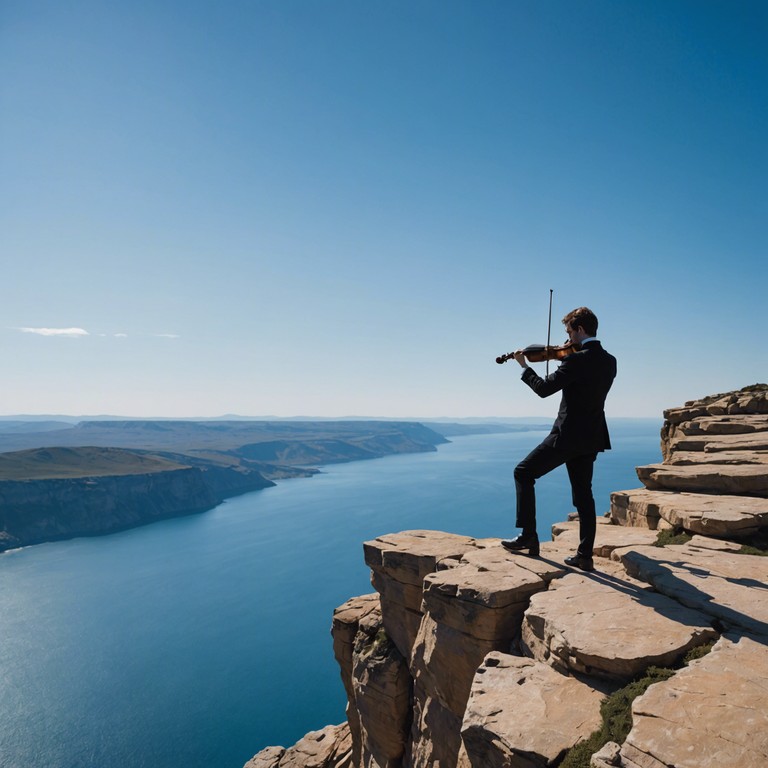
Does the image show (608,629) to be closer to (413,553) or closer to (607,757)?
(607,757)

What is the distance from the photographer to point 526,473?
Answer: 795cm

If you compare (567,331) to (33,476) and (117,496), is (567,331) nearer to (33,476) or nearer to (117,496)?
(117,496)

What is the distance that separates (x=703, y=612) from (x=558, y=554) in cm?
332

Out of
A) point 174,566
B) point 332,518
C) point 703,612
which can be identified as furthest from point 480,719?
point 332,518

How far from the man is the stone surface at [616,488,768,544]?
3.02 metres

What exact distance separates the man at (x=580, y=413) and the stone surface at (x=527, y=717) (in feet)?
8.25

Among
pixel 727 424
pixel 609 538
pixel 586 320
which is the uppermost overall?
pixel 586 320

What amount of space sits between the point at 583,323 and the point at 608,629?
4494mm

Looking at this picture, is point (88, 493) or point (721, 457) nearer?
point (721, 457)

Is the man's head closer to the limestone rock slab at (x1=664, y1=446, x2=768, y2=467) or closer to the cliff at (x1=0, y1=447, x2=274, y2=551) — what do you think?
the limestone rock slab at (x1=664, y1=446, x2=768, y2=467)

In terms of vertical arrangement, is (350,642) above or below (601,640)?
below

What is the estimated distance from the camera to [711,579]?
6953 mm

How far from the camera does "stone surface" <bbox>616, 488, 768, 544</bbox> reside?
8883mm

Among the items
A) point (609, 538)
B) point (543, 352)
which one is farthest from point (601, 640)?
point (609, 538)
